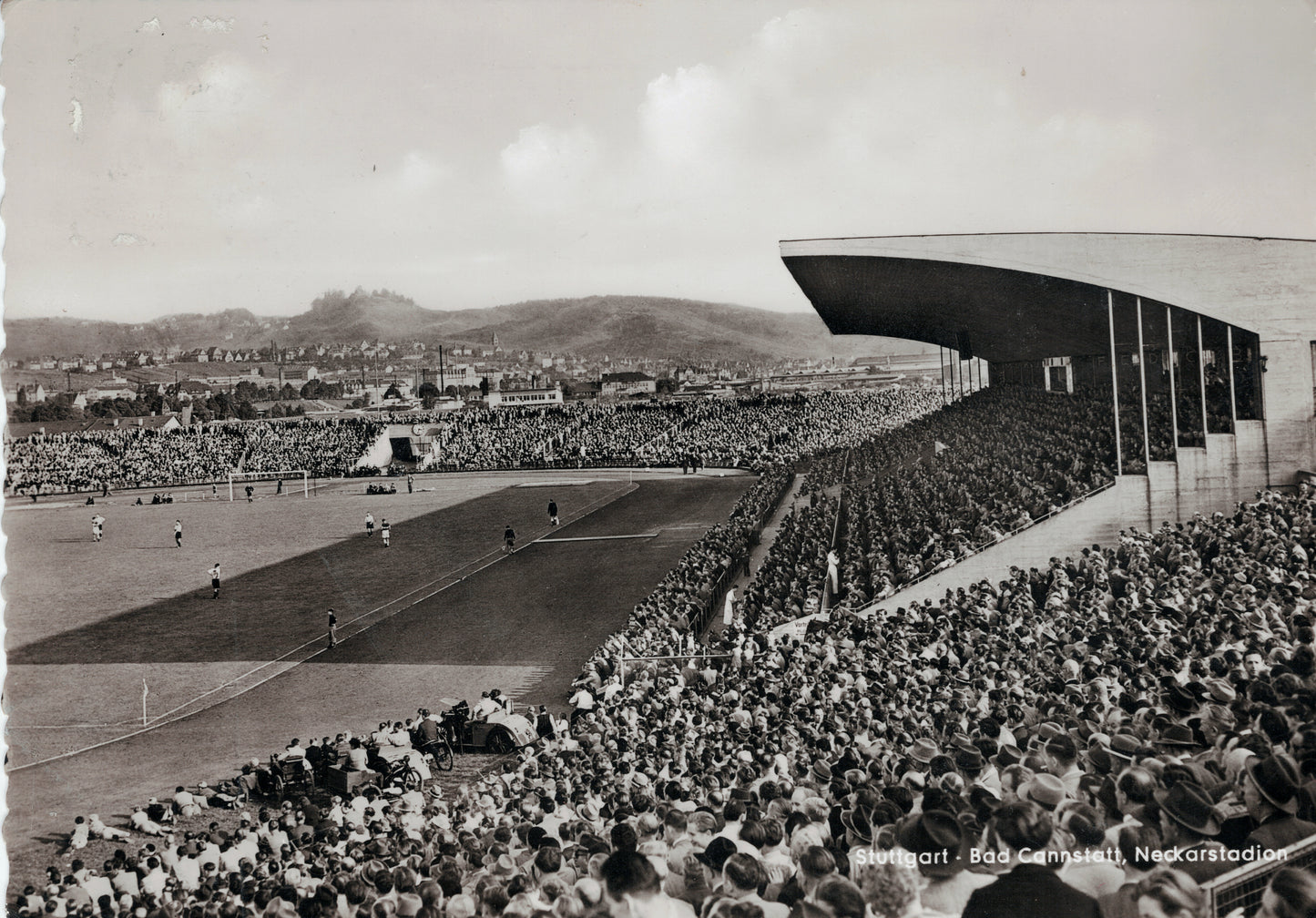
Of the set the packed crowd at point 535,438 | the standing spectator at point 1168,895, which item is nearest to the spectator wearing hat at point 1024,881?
the standing spectator at point 1168,895

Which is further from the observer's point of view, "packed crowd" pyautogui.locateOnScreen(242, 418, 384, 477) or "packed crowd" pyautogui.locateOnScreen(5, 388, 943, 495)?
"packed crowd" pyautogui.locateOnScreen(242, 418, 384, 477)

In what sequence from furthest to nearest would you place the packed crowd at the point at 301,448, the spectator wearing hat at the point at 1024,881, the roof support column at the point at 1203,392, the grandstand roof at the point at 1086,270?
the packed crowd at the point at 301,448
the roof support column at the point at 1203,392
the grandstand roof at the point at 1086,270
the spectator wearing hat at the point at 1024,881

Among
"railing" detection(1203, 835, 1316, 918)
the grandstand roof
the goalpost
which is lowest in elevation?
the goalpost

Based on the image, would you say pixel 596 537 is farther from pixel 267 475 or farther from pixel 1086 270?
pixel 267 475

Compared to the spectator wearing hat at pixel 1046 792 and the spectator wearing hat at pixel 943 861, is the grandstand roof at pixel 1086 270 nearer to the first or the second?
the spectator wearing hat at pixel 1046 792

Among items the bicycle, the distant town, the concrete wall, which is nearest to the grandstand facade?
the concrete wall

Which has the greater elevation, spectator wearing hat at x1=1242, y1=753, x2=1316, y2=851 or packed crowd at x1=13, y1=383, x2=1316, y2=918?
spectator wearing hat at x1=1242, y1=753, x2=1316, y2=851

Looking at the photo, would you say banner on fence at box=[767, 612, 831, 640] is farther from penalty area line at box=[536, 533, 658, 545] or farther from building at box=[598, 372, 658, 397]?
building at box=[598, 372, 658, 397]
